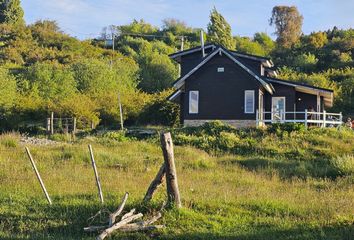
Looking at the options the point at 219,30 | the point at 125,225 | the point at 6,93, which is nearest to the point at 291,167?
the point at 125,225

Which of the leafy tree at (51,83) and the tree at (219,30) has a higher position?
the tree at (219,30)

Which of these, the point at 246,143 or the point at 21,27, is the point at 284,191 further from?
the point at 21,27

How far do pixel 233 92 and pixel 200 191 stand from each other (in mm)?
20228

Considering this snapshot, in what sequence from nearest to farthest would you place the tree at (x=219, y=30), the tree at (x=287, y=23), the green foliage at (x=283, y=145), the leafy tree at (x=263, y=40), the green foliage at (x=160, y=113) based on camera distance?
1. the green foliage at (x=283, y=145)
2. the green foliage at (x=160, y=113)
3. the tree at (x=219, y=30)
4. the tree at (x=287, y=23)
5. the leafy tree at (x=263, y=40)

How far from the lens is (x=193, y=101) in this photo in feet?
109

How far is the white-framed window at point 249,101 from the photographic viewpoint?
106ft

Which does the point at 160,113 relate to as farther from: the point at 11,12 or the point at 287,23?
the point at 11,12

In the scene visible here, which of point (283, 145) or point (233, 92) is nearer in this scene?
point (283, 145)

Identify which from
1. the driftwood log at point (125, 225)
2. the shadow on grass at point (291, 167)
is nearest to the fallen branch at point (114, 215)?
the driftwood log at point (125, 225)

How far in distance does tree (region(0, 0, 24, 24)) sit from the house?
85228 millimetres

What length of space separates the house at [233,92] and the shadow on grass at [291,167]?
10950 mm

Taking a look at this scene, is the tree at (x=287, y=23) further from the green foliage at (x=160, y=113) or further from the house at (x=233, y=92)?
the house at (x=233, y=92)

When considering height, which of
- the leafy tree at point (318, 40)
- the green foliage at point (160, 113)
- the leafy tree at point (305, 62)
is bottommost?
the green foliage at point (160, 113)

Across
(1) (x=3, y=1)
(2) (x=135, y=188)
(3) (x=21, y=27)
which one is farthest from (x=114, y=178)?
(1) (x=3, y=1)
